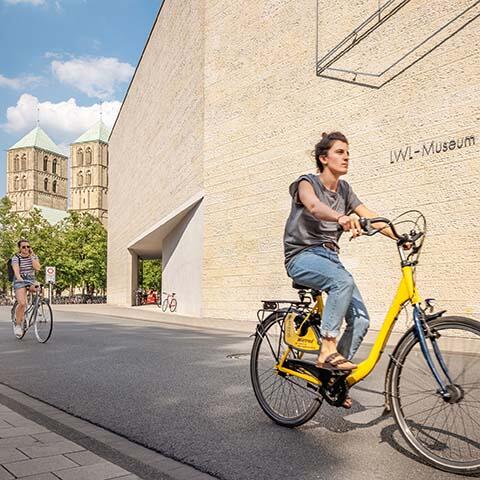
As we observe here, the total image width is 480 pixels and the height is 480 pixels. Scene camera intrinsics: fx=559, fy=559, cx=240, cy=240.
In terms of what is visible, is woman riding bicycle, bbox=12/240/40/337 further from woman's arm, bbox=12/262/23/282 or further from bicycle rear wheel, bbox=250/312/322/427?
bicycle rear wheel, bbox=250/312/322/427

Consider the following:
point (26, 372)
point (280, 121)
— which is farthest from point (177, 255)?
point (26, 372)

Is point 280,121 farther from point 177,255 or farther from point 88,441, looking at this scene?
point 88,441

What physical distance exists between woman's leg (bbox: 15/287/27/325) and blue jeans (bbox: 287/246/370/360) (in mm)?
7684

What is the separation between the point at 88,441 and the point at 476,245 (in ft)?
30.8

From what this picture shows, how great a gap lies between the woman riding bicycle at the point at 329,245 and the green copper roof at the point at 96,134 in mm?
117909

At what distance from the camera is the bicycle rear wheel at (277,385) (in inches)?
150

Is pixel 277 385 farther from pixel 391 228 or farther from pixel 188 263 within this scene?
pixel 188 263

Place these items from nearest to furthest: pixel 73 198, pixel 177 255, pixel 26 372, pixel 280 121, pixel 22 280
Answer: pixel 26 372 → pixel 22 280 → pixel 280 121 → pixel 177 255 → pixel 73 198

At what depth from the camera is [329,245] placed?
3629mm

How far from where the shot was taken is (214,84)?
64.7 ft

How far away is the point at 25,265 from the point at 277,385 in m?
7.32

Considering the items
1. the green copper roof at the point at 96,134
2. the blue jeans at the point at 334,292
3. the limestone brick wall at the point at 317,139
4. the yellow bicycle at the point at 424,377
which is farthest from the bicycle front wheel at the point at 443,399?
the green copper roof at the point at 96,134

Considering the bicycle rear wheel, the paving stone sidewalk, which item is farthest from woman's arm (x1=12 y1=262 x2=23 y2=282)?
the bicycle rear wheel

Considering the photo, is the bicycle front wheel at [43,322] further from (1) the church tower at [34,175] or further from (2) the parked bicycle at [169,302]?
(1) the church tower at [34,175]
